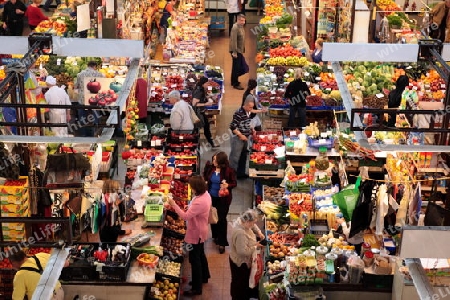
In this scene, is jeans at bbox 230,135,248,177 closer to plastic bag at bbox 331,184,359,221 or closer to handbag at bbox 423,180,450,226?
plastic bag at bbox 331,184,359,221

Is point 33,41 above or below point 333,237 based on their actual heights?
above

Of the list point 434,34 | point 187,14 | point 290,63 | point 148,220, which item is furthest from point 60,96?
point 434,34

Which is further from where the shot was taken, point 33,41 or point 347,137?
point 347,137

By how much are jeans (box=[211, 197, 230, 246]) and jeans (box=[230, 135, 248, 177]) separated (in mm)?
1856

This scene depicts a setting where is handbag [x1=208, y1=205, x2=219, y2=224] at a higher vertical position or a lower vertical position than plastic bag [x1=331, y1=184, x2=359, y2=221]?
lower

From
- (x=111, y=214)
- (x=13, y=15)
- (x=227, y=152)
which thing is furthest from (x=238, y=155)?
(x=13, y=15)

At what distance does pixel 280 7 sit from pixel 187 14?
2191 millimetres

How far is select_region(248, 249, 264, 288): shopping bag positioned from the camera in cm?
879

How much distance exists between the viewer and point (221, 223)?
10367 mm

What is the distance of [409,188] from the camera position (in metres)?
9.65

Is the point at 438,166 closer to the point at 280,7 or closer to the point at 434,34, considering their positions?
the point at 434,34

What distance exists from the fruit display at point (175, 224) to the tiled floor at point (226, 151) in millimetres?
437

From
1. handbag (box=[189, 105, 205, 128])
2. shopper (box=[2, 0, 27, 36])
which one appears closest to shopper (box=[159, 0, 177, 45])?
shopper (box=[2, 0, 27, 36])

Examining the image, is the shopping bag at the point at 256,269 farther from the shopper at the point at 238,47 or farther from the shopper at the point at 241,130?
the shopper at the point at 238,47
